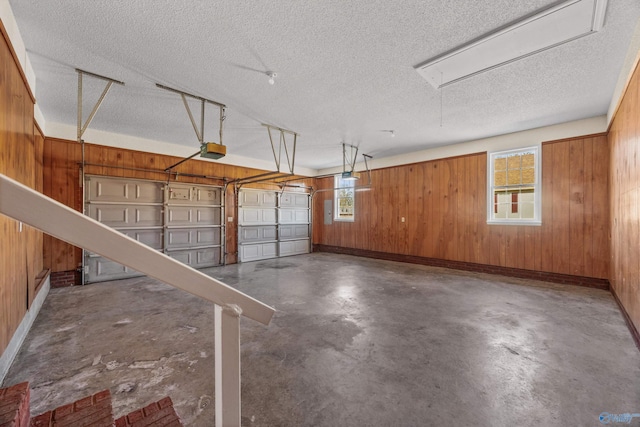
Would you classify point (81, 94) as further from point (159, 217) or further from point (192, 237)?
point (192, 237)

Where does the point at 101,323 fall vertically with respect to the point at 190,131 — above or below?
below

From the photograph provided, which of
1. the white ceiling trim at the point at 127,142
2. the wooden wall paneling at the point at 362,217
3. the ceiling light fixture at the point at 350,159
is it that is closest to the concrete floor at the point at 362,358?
the white ceiling trim at the point at 127,142

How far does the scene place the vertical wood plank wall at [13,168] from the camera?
2113mm

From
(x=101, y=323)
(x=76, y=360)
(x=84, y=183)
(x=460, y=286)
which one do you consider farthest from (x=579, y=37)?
(x=84, y=183)

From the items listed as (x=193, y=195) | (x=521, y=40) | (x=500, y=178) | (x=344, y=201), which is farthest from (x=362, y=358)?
(x=344, y=201)

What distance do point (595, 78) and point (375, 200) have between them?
506cm

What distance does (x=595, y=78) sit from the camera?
128 inches

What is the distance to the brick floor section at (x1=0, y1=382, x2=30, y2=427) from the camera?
3.06 feet

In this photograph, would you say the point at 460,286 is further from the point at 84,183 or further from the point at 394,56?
the point at 84,183

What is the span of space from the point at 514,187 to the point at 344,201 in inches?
182

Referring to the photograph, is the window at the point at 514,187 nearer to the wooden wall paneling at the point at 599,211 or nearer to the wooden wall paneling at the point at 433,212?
the wooden wall paneling at the point at 599,211

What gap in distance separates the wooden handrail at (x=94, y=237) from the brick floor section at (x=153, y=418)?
3.06 feet

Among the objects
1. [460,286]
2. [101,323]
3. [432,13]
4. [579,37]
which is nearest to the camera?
[432,13]

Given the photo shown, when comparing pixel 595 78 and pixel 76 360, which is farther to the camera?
pixel 595 78
